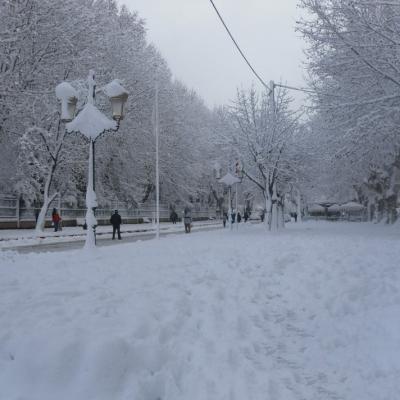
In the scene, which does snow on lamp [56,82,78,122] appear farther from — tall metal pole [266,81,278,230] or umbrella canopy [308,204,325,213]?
umbrella canopy [308,204,325,213]

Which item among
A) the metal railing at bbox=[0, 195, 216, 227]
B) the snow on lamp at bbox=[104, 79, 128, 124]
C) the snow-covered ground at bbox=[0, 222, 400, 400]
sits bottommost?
the snow-covered ground at bbox=[0, 222, 400, 400]

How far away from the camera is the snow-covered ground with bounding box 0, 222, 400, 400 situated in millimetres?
3963

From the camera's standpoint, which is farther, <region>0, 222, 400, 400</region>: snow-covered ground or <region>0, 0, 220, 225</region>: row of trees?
<region>0, 0, 220, 225</region>: row of trees

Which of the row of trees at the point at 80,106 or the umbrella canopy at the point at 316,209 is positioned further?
the umbrella canopy at the point at 316,209

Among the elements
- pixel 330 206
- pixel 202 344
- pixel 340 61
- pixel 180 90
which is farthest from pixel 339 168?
pixel 330 206

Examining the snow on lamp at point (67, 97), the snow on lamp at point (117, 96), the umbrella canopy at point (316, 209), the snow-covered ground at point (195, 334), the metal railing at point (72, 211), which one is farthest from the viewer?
the umbrella canopy at point (316, 209)

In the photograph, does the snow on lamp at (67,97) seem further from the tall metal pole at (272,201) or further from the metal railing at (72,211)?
the metal railing at (72,211)

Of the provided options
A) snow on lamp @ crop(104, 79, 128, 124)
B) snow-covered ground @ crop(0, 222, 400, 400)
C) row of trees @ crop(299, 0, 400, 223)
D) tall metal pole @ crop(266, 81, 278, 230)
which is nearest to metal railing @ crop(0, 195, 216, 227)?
tall metal pole @ crop(266, 81, 278, 230)

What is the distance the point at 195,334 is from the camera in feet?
17.5

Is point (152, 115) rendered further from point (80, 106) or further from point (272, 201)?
point (272, 201)

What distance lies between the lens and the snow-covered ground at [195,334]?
3963 millimetres

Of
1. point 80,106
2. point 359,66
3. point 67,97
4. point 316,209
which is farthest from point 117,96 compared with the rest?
point 316,209

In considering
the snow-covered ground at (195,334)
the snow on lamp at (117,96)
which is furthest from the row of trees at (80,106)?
the snow-covered ground at (195,334)

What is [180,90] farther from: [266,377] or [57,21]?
[266,377]
